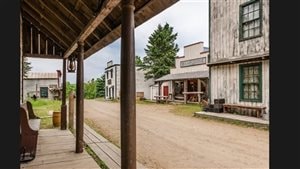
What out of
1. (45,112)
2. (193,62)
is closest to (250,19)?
(193,62)

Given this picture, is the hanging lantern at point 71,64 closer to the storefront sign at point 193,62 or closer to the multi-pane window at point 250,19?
the multi-pane window at point 250,19

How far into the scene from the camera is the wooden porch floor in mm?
4121

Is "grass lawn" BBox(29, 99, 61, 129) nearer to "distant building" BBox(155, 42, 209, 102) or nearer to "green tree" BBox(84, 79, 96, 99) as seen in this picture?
"distant building" BBox(155, 42, 209, 102)

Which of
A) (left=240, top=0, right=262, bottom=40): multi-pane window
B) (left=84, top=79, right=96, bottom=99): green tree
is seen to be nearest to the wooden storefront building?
(left=240, top=0, right=262, bottom=40): multi-pane window

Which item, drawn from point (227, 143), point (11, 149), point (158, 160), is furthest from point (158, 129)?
point (11, 149)

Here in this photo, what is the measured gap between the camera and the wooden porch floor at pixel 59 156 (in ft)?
13.5

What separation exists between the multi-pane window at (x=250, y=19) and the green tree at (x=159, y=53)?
1578 cm

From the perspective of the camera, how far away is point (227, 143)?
602 centimetres

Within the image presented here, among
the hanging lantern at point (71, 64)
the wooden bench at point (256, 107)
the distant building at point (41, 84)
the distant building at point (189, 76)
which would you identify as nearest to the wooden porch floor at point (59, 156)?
the hanging lantern at point (71, 64)

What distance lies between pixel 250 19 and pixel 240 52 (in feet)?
4.95

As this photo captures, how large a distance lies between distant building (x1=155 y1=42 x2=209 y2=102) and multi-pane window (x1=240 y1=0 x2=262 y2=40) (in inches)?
299

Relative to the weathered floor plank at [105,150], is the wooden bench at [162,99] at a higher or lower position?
higher

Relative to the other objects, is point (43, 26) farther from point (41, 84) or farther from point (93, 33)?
point (41, 84)

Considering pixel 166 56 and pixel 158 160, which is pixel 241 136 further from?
pixel 166 56
